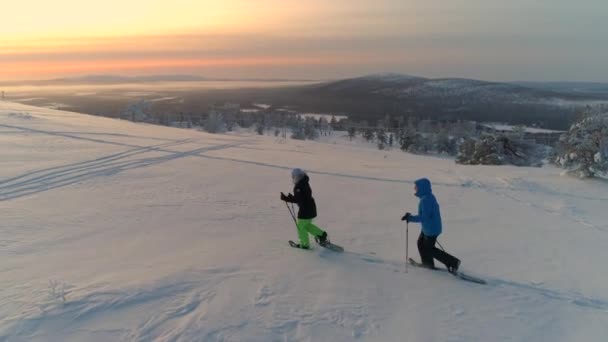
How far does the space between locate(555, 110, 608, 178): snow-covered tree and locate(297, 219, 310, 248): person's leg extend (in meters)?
12.8

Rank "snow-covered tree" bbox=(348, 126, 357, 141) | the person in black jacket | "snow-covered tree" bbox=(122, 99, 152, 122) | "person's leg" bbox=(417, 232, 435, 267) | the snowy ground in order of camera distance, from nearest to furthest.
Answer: the snowy ground < "person's leg" bbox=(417, 232, 435, 267) < the person in black jacket < "snow-covered tree" bbox=(122, 99, 152, 122) < "snow-covered tree" bbox=(348, 126, 357, 141)

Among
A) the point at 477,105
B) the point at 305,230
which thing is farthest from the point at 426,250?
the point at 477,105

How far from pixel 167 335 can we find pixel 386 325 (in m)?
2.34

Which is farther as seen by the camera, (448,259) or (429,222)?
(429,222)

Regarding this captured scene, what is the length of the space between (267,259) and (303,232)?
974 millimetres

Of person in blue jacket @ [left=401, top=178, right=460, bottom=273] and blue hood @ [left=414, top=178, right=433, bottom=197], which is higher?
blue hood @ [left=414, top=178, right=433, bottom=197]

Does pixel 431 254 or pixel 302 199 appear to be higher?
pixel 302 199

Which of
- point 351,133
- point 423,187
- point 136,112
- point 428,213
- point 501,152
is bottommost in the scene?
point 351,133

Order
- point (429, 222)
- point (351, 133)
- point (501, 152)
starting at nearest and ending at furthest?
point (429, 222) → point (501, 152) → point (351, 133)

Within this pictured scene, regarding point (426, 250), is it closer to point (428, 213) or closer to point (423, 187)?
point (428, 213)

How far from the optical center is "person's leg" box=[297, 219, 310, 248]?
23.9 feet

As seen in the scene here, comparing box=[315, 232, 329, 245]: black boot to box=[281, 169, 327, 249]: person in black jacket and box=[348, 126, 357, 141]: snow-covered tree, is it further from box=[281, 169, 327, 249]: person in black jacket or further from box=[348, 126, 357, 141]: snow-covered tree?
box=[348, 126, 357, 141]: snow-covered tree

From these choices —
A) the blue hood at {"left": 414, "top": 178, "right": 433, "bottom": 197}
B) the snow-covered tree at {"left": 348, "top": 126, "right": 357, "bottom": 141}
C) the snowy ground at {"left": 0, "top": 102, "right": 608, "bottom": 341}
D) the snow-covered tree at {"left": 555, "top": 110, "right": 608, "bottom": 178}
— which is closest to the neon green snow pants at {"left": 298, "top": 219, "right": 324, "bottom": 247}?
the snowy ground at {"left": 0, "top": 102, "right": 608, "bottom": 341}

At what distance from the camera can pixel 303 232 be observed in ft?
24.1
